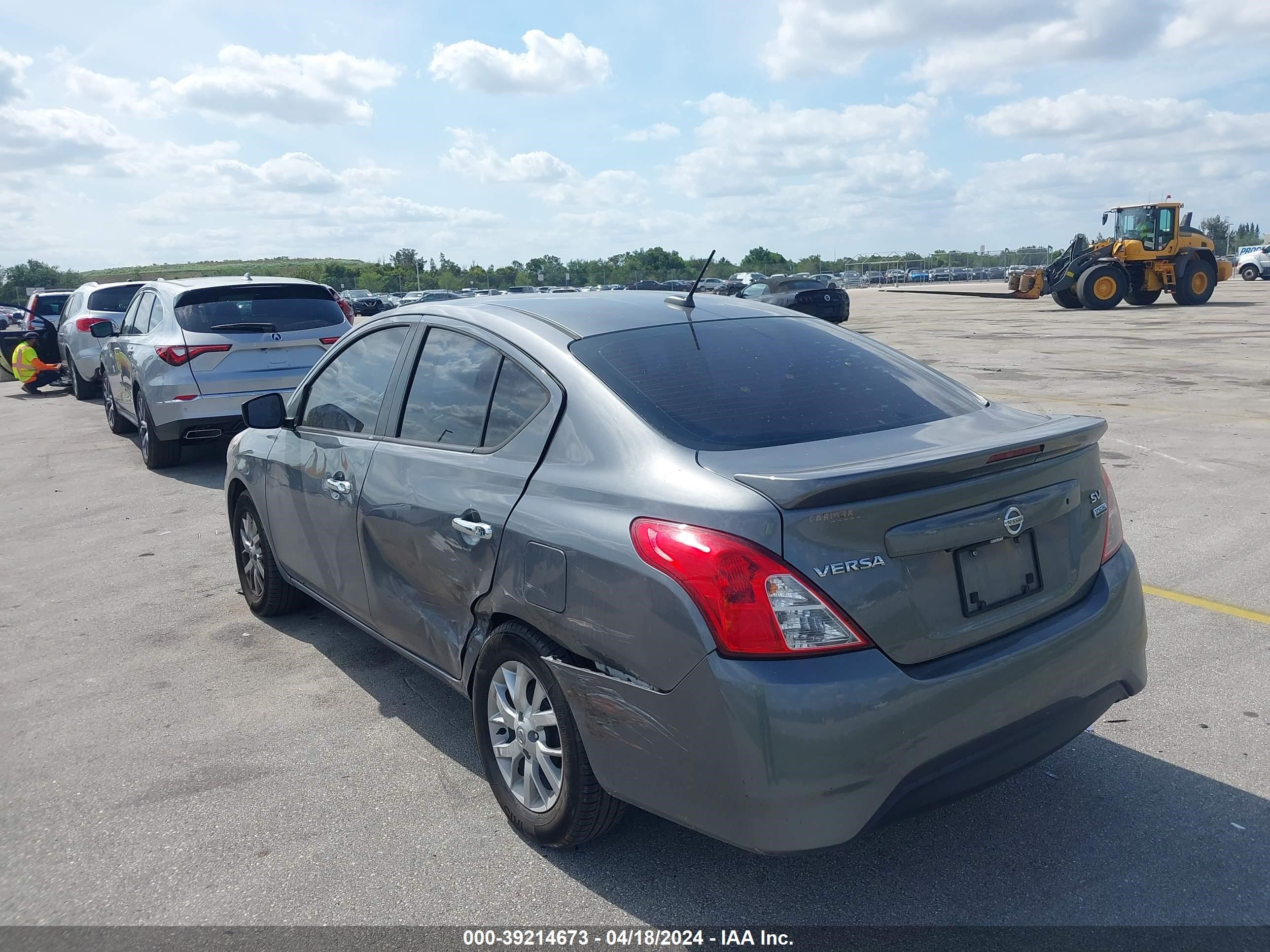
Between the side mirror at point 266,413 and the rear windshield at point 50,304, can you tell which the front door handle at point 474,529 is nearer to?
the side mirror at point 266,413

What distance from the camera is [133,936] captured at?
2834 millimetres

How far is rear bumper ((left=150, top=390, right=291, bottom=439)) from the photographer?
9.21 meters

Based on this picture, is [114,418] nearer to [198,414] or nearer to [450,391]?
[198,414]

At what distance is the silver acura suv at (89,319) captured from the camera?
1546 centimetres

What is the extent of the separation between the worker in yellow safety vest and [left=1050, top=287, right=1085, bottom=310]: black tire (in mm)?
27346

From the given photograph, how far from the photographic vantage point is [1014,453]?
2.84 metres

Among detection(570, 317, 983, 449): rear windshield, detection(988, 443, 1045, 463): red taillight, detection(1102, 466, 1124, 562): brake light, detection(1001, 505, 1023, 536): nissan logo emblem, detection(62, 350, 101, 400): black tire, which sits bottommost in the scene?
detection(62, 350, 101, 400): black tire

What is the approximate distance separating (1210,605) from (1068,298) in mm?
29478

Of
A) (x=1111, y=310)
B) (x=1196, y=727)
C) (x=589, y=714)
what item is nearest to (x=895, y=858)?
(x=589, y=714)

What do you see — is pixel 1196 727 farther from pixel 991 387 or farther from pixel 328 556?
pixel 991 387

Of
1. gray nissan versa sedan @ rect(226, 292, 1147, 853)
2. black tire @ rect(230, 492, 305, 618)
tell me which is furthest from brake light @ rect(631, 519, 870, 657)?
black tire @ rect(230, 492, 305, 618)

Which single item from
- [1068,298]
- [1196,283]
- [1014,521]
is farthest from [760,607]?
[1196,283]

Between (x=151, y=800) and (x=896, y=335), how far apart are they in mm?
23121

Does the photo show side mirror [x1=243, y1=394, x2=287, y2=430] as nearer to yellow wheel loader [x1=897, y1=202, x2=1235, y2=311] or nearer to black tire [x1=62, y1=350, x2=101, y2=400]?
black tire [x1=62, y1=350, x2=101, y2=400]
